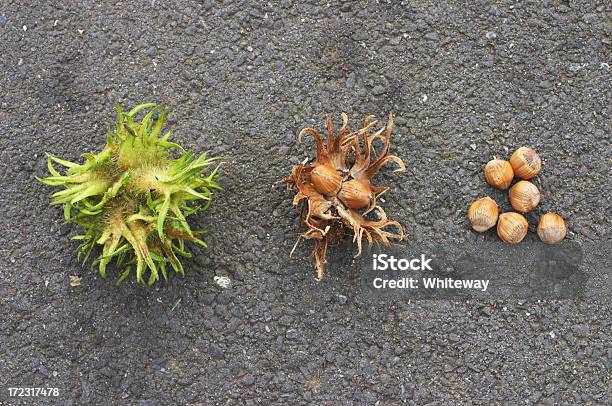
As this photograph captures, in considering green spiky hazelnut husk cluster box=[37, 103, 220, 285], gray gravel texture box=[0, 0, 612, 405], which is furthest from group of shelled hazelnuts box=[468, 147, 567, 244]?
green spiky hazelnut husk cluster box=[37, 103, 220, 285]

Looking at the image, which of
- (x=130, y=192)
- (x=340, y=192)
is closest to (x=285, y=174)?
(x=340, y=192)

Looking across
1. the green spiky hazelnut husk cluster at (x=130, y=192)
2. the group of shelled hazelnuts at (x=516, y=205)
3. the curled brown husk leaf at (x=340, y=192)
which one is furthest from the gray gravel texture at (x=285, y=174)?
the green spiky hazelnut husk cluster at (x=130, y=192)

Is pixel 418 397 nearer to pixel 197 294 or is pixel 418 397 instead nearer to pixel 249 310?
pixel 249 310

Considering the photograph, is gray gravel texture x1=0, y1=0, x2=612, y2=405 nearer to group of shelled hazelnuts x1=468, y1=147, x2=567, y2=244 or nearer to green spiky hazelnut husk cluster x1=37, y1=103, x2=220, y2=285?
group of shelled hazelnuts x1=468, y1=147, x2=567, y2=244

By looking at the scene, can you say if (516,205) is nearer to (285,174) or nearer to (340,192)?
(340,192)

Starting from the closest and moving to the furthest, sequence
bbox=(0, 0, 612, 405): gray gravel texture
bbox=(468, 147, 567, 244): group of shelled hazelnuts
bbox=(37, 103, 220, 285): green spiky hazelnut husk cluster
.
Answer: bbox=(37, 103, 220, 285): green spiky hazelnut husk cluster < bbox=(468, 147, 567, 244): group of shelled hazelnuts < bbox=(0, 0, 612, 405): gray gravel texture

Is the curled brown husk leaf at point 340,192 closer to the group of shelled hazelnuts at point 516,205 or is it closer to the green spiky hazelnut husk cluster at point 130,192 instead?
the group of shelled hazelnuts at point 516,205

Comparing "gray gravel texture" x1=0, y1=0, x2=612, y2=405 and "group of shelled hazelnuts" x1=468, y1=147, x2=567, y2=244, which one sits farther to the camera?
"gray gravel texture" x1=0, y1=0, x2=612, y2=405

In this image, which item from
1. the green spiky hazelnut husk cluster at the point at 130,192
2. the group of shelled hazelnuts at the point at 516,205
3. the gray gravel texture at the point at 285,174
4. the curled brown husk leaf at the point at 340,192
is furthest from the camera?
the gray gravel texture at the point at 285,174

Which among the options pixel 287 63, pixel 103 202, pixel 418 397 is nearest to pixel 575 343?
pixel 418 397
